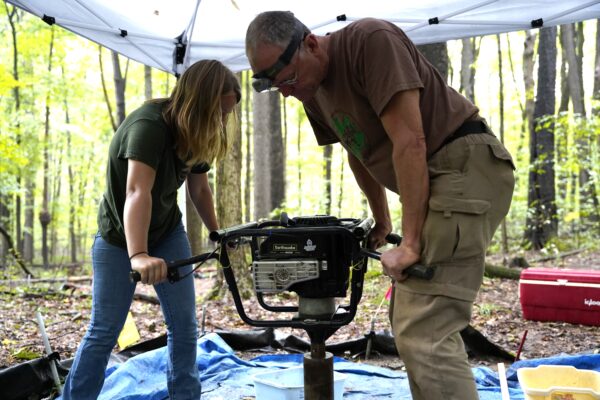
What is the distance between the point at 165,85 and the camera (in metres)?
15.0

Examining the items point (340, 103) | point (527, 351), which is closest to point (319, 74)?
point (340, 103)

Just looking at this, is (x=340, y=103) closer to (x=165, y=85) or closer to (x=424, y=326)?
(x=424, y=326)

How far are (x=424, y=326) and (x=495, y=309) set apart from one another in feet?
13.5

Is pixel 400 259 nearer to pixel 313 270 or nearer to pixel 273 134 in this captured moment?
pixel 313 270

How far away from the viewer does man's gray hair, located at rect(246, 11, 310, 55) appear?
1.82 meters

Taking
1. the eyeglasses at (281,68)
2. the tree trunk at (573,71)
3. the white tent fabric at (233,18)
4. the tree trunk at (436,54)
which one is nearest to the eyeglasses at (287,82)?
the eyeglasses at (281,68)

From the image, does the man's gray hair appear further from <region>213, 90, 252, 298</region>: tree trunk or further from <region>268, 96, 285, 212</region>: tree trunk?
<region>268, 96, 285, 212</region>: tree trunk

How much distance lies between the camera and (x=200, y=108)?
235 centimetres

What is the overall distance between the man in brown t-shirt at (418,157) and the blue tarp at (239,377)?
1709 mm

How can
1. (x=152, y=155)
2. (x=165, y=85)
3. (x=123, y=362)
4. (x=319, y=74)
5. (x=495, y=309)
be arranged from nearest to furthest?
(x=319, y=74), (x=152, y=155), (x=123, y=362), (x=495, y=309), (x=165, y=85)

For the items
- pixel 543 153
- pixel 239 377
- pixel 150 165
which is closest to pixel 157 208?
pixel 150 165

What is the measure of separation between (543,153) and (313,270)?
9.19m

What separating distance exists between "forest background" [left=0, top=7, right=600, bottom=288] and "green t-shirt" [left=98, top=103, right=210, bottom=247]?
37 centimetres

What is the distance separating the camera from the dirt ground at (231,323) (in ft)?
13.8
